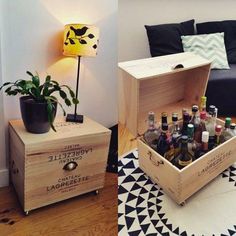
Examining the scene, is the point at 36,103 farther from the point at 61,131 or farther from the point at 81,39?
the point at 81,39

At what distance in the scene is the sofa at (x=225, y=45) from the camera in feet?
5.92

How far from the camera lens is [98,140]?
1222mm

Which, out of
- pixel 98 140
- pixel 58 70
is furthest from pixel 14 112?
pixel 98 140

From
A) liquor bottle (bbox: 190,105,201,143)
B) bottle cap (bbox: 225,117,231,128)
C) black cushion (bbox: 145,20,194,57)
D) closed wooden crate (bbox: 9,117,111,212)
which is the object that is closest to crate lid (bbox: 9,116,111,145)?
closed wooden crate (bbox: 9,117,111,212)

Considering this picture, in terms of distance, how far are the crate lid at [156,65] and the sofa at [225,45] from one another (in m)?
0.36

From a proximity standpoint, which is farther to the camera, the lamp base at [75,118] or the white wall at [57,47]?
the lamp base at [75,118]

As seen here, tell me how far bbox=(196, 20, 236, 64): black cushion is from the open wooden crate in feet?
2.06

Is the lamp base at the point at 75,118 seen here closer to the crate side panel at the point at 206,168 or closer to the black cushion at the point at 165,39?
the crate side panel at the point at 206,168

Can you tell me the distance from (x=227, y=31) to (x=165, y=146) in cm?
126

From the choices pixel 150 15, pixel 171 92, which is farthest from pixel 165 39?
pixel 171 92

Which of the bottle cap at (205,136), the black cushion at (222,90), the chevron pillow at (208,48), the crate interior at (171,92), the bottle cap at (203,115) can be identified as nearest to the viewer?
the bottle cap at (205,136)

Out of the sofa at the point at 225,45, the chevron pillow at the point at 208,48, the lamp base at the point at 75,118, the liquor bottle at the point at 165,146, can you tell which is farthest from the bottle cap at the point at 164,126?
the chevron pillow at the point at 208,48

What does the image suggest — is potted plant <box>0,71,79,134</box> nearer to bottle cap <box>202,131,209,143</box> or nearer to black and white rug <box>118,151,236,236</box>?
black and white rug <box>118,151,236,236</box>

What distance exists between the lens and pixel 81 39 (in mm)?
1173
